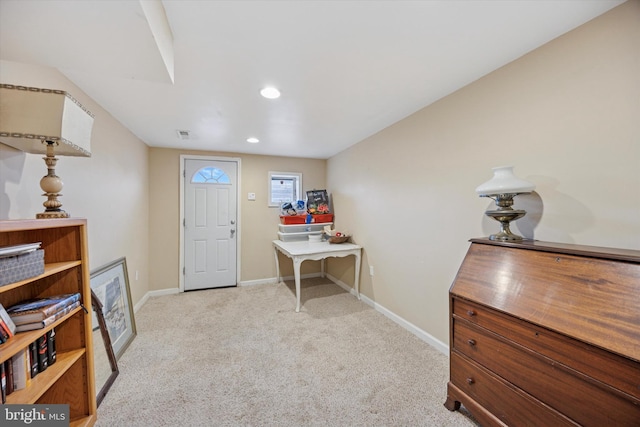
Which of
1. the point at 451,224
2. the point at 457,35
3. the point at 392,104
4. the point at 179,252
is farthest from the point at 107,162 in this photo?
the point at 451,224

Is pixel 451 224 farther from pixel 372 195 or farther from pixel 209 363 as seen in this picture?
pixel 209 363

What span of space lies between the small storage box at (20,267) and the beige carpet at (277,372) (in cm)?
107

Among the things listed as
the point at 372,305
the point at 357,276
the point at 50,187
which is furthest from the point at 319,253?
the point at 50,187

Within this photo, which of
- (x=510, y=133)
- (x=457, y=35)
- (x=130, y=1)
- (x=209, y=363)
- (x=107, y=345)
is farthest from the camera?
(x=209, y=363)

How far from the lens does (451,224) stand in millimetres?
2043

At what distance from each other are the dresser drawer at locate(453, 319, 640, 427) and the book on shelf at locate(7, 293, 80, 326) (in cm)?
214

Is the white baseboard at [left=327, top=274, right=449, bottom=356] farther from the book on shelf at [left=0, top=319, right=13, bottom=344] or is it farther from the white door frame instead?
the book on shelf at [left=0, top=319, right=13, bottom=344]

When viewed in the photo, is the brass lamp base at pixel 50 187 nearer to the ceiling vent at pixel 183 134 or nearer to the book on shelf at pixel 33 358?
the book on shelf at pixel 33 358

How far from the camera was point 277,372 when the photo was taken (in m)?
1.91

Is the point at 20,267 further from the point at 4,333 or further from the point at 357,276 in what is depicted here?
the point at 357,276

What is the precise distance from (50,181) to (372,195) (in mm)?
2770

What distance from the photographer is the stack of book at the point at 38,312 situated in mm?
1072

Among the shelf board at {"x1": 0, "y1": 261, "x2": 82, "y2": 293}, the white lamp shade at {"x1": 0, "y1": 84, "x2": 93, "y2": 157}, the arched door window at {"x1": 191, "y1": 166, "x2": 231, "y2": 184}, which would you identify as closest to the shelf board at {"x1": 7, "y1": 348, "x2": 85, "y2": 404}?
the shelf board at {"x1": 0, "y1": 261, "x2": 82, "y2": 293}

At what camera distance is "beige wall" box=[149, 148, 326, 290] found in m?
3.61
